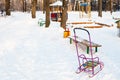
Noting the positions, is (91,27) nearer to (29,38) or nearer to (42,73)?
(29,38)

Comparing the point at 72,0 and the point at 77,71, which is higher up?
the point at 72,0

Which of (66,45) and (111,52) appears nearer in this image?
(111,52)

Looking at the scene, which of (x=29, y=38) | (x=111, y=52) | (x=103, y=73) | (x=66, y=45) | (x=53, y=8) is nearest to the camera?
(x=103, y=73)

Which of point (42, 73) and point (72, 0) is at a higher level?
point (72, 0)

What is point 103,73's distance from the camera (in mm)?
9844

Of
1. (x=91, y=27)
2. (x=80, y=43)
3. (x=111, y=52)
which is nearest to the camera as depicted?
(x=111, y=52)

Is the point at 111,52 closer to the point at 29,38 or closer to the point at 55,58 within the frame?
the point at 55,58

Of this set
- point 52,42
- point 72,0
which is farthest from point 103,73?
point 72,0

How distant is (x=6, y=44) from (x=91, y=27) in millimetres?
12402

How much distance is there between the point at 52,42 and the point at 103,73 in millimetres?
7177

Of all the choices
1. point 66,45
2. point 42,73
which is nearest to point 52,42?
point 66,45

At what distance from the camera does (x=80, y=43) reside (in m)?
14.4

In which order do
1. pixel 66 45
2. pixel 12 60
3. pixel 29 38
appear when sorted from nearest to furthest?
1. pixel 12 60
2. pixel 66 45
3. pixel 29 38

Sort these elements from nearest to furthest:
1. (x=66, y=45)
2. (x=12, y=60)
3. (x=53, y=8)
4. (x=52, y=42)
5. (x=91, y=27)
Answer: (x=12, y=60)
(x=66, y=45)
(x=52, y=42)
(x=91, y=27)
(x=53, y=8)
